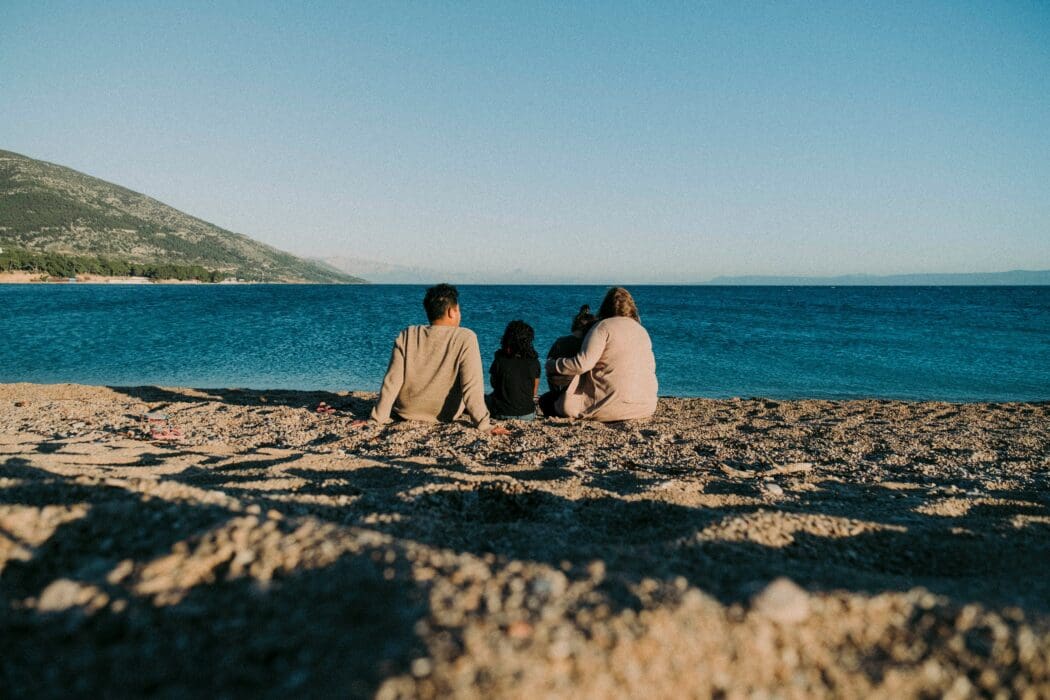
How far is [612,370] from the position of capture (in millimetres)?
7062

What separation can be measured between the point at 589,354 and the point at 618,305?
82 cm

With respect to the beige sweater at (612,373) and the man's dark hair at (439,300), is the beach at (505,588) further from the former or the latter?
the beige sweater at (612,373)

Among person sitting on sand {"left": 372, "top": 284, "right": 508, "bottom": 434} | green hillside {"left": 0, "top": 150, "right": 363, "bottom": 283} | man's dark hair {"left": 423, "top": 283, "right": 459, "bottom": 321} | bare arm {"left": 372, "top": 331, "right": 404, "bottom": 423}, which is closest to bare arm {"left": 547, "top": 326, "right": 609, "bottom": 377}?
person sitting on sand {"left": 372, "top": 284, "right": 508, "bottom": 434}

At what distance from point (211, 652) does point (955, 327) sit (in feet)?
128

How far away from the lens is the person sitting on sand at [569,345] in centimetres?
749

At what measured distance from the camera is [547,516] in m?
3.04

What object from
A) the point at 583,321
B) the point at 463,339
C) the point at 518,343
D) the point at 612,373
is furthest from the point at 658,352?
the point at 463,339

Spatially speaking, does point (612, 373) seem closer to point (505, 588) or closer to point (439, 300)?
point (439, 300)

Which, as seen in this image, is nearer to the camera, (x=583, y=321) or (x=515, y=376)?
(x=515, y=376)

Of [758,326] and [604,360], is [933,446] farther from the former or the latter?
[758,326]

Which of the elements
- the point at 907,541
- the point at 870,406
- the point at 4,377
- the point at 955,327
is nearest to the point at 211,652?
the point at 907,541

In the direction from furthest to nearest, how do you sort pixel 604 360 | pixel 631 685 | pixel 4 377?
1. pixel 4 377
2. pixel 604 360
3. pixel 631 685

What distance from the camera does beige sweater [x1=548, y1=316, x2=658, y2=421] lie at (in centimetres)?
691

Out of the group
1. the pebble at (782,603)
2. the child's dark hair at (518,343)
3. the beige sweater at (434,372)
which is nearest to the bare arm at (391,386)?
the beige sweater at (434,372)
